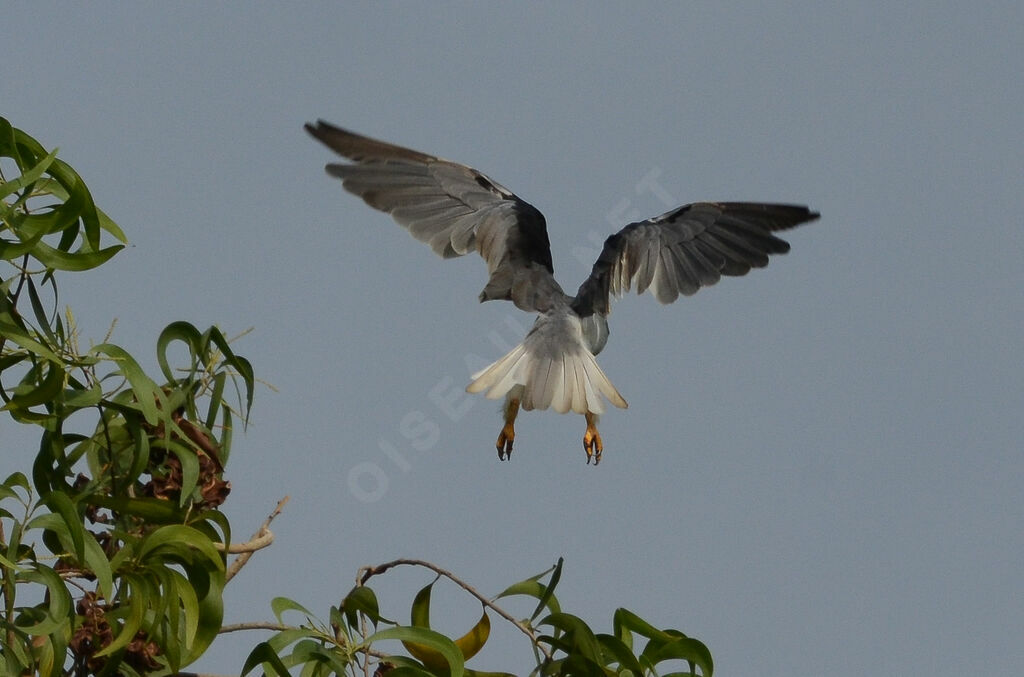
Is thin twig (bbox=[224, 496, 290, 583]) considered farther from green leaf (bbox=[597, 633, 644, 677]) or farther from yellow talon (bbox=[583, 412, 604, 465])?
yellow talon (bbox=[583, 412, 604, 465])

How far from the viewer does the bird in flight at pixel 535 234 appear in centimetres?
702

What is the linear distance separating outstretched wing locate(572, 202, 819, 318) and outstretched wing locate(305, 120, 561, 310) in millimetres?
400

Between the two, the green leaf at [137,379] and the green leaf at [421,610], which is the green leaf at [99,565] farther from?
the green leaf at [421,610]

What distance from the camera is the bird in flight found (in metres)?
7.02

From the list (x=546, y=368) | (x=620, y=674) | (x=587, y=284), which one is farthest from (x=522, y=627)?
(x=587, y=284)

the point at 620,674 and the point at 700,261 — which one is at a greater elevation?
the point at 700,261

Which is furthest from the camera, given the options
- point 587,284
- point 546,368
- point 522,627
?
point 587,284

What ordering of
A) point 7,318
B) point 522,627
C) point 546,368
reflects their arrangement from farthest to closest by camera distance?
1. point 546,368
2. point 522,627
3. point 7,318

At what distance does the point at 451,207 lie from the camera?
23.9ft

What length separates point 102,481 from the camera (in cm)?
343

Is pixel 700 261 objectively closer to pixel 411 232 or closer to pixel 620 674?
pixel 411 232

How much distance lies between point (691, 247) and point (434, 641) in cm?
425

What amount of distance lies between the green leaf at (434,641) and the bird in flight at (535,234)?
3489 mm

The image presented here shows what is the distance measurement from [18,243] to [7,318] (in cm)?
19
